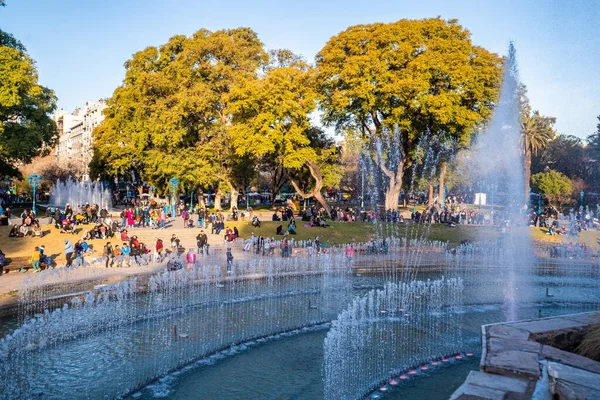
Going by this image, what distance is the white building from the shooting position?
88.8m

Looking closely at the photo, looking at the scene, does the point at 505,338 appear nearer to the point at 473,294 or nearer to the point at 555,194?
the point at 473,294

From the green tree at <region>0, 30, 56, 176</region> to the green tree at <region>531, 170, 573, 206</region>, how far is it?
54.7 m

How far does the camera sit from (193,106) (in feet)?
140

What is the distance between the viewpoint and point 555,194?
209 ft

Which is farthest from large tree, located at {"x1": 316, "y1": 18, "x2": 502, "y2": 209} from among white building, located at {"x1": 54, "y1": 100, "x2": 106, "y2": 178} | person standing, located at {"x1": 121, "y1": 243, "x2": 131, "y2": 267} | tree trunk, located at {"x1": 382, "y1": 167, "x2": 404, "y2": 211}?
white building, located at {"x1": 54, "y1": 100, "x2": 106, "y2": 178}

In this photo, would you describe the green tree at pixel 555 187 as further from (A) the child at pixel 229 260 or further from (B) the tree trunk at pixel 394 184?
(A) the child at pixel 229 260

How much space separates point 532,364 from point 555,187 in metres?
62.6

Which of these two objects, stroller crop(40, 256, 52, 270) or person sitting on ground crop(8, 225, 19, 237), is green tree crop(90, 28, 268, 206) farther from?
stroller crop(40, 256, 52, 270)

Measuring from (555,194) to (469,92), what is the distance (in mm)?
30176

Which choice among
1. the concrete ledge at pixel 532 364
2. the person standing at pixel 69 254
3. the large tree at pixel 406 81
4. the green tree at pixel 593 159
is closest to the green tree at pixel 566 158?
the green tree at pixel 593 159

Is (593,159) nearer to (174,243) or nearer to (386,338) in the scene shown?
(174,243)

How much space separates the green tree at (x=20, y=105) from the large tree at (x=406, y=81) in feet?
69.6

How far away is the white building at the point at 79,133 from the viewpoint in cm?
8878

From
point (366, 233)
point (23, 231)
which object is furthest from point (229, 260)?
point (366, 233)
